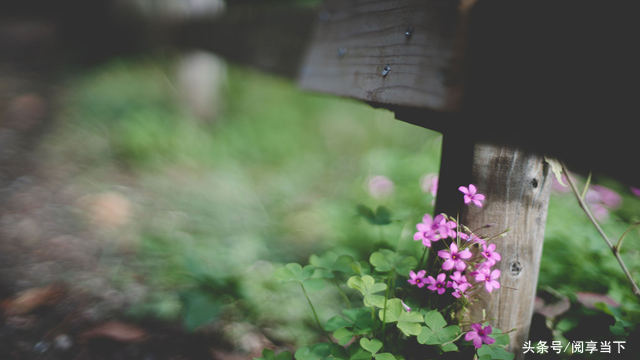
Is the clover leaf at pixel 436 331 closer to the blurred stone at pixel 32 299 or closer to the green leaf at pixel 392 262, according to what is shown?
the green leaf at pixel 392 262

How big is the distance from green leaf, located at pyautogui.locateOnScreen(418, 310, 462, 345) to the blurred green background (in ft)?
1.54

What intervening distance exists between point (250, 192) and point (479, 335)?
6.99 feet

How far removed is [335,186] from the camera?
124 inches

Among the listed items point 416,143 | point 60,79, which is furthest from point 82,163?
point 416,143

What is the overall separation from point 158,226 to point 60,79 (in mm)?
2743

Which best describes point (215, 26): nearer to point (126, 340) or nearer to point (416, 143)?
point (416, 143)

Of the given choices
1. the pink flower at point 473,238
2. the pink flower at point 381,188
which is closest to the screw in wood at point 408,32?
the pink flower at point 473,238

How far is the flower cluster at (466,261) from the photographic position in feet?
2.98

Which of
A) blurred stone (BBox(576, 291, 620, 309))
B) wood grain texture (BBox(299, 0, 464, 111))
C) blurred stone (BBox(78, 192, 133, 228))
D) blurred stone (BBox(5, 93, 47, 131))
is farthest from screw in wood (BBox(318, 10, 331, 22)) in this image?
blurred stone (BBox(5, 93, 47, 131))

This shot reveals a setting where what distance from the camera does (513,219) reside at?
0.99m

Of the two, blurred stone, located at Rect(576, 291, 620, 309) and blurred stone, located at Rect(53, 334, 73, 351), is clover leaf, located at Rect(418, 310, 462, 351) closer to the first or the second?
blurred stone, located at Rect(576, 291, 620, 309)

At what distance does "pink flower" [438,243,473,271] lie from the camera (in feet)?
2.97

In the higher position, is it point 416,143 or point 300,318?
point 416,143

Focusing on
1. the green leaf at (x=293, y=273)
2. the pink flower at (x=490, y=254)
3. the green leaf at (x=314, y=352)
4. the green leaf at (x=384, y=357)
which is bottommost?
the green leaf at (x=314, y=352)
